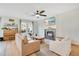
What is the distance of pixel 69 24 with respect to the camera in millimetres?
5441

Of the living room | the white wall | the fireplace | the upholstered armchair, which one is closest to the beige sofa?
the living room

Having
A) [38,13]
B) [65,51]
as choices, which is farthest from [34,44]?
[38,13]

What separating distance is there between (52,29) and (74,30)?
79.2 inches

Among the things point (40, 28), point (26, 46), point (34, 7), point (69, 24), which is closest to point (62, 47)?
point (26, 46)

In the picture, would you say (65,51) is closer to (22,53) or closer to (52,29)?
(22,53)

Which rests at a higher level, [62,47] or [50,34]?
[50,34]

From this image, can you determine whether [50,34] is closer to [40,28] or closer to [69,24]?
[40,28]

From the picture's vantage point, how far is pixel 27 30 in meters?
6.31

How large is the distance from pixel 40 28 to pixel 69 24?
3054mm

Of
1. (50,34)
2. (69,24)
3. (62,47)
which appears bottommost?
(62,47)

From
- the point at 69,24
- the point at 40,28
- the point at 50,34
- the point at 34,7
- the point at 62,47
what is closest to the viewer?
the point at 62,47

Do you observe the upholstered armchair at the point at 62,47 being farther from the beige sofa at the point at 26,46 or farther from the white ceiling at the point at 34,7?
the white ceiling at the point at 34,7

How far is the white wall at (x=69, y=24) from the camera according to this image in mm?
5012

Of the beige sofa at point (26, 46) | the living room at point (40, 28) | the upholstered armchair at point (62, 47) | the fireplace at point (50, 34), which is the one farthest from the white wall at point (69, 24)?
the beige sofa at point (26, 46)
